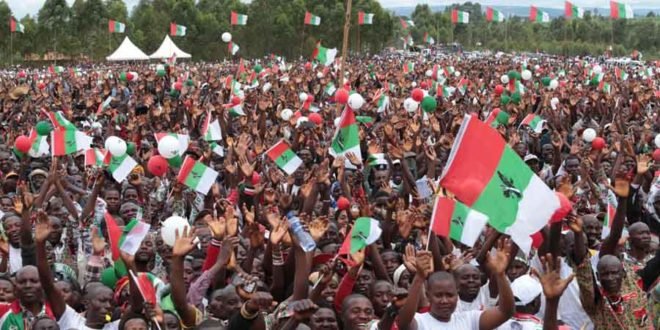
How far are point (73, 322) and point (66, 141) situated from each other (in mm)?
4495

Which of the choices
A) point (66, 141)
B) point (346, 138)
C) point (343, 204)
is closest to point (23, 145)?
point (66, 141)

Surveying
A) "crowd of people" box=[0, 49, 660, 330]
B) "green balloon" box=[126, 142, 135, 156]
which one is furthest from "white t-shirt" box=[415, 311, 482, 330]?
"green balloon" box=[126, 142, 135, 156]

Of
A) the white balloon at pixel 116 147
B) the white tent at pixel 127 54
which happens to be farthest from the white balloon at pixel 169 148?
the white tent at pixel 127 54

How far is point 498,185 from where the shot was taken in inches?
187

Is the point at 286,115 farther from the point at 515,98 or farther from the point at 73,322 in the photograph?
the point at 73,322

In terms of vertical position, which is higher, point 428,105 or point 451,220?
point 451,220

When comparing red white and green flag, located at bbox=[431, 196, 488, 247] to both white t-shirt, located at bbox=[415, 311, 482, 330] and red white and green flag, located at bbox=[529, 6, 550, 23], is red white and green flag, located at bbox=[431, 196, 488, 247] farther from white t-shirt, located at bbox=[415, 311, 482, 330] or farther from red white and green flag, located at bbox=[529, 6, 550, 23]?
red white and green flag, located at bbox=[529, 6, 550, 23]

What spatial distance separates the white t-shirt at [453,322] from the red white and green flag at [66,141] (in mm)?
5515

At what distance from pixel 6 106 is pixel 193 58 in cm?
3838

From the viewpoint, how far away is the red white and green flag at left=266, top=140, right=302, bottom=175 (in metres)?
8.85

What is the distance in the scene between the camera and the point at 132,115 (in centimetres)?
1388

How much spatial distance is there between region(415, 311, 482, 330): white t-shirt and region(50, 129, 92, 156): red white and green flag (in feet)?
18.1

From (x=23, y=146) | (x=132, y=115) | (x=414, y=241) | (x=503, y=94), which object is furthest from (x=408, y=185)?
(x=503, y=94)

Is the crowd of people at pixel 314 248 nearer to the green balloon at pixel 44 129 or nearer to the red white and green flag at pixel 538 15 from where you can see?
the green balloon at pixel 44 129
